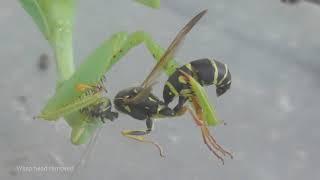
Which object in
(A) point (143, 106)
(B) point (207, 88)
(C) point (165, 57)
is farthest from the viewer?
(B) point (207, 88)

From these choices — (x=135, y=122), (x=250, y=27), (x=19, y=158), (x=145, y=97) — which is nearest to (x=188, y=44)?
(x=250, y=27)

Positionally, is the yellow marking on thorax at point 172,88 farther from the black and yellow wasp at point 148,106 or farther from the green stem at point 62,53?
the green stem at point 62,53

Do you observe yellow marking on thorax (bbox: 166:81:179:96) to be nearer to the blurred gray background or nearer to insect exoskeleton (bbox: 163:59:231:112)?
insect exoskeleton (bbox: 163:59:231:112)

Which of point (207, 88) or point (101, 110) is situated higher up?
point (101, 110)

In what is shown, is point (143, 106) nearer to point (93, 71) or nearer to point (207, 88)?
point (93, 71)

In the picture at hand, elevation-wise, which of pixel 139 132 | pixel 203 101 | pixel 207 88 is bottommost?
pixel 207 88

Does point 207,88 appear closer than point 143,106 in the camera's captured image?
No

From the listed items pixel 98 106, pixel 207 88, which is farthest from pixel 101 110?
pixel 207 88

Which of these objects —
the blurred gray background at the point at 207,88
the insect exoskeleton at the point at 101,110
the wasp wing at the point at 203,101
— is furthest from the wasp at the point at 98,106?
the blurred gray background at the point at 207,88
